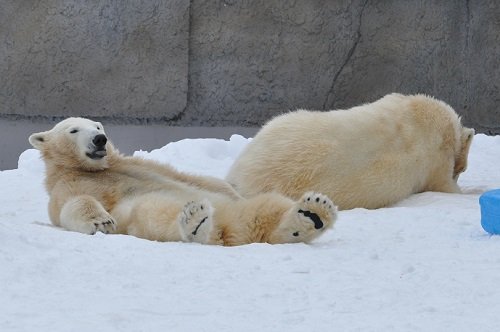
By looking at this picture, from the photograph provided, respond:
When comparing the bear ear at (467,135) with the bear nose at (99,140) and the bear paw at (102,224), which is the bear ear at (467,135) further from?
the bear paw at (102,224)

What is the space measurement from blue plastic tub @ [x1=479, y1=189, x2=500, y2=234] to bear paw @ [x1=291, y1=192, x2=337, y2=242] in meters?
0.57

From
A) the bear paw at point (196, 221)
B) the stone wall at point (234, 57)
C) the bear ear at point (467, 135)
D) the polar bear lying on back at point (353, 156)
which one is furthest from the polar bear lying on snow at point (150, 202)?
the stone wall at point (234, 57)

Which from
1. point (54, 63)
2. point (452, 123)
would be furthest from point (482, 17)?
point (54, 63)

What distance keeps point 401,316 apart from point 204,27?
3856 millimetres

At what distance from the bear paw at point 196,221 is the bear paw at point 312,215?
262mm

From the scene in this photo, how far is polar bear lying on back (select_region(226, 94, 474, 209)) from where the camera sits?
3.80m

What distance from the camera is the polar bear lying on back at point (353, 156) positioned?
3.80 meters

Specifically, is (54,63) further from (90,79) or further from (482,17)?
(482,17)

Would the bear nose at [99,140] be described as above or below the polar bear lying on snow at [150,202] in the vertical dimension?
above

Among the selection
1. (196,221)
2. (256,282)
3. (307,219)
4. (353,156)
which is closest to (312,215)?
(307,219)

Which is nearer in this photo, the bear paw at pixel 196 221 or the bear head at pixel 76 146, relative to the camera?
the bear paw at pixel 196 221

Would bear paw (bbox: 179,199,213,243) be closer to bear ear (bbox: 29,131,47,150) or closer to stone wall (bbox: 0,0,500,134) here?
bear ear (bbox: 29,131,47,150)

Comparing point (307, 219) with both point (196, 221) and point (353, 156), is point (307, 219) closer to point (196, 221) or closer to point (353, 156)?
point (196, 221)

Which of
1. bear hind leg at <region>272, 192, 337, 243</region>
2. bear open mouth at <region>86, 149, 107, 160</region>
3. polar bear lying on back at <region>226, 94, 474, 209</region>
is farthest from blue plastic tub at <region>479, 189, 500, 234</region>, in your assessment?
bear open mouth at <region>86, 149, 107, 160</region>
